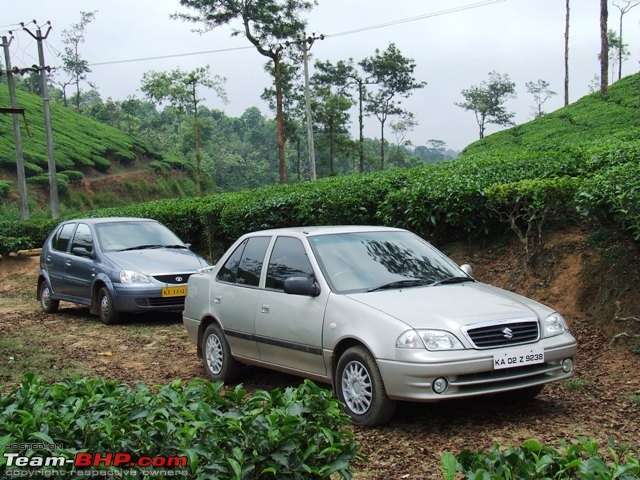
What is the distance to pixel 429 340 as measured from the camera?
536cm

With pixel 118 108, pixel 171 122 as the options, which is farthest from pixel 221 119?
pixel 118 108

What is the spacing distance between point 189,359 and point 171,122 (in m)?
100

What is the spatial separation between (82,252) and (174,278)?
1.89 metres

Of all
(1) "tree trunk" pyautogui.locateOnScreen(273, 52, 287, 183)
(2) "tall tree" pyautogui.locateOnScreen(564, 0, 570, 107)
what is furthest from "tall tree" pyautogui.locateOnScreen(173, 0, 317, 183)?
(2) "tall tree" pyautogui.locateOnScreen(564, 0, 570, 107)

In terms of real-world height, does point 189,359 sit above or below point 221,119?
below

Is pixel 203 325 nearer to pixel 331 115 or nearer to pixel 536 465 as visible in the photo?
pixel 536 465

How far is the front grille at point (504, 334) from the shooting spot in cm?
542

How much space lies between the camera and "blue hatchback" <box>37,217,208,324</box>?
11172 millimetres

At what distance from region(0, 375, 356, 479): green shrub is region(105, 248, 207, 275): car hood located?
7.34 m

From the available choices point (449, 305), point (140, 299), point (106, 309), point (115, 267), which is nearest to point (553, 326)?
point (449, 305)

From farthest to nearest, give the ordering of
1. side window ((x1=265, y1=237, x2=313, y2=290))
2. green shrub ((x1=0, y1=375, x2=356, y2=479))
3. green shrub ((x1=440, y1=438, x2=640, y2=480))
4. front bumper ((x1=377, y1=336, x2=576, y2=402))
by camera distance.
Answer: side window ((x1=265, y1=237, x2=313, y2=290)) → front bumper ((x1=377, y1=336, x2=576, y2=402)) → green shrub ((x1=0, y1=375, x2=356, y2=479)) → green shrub ((x1=440, y1=438, x2=640, y2=480))

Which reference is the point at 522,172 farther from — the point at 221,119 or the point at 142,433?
the point at 221,119

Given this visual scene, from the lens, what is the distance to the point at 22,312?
44.7ft

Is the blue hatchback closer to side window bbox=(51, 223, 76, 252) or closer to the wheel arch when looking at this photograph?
side window bbox=(51, 223, 76, 252)
